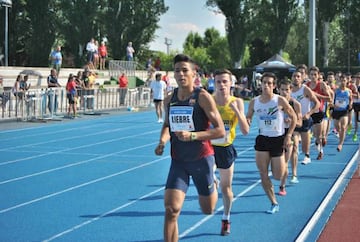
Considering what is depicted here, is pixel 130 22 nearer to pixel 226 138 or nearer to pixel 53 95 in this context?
pixel 53 95

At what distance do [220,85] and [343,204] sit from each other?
267 cm

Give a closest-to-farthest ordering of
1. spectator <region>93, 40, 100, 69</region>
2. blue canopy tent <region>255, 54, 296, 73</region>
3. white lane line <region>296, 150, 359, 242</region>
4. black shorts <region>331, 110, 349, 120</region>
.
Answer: white lane line <region>296, 150, 359, 242</region>, black shorts <region>331, 110, 349, 120</region>, spectator <region>93, 40, 100, 69</region>, blue canopy tent <region>255, 54, 296, 73</region>

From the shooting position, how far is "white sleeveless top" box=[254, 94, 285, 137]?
778 cm

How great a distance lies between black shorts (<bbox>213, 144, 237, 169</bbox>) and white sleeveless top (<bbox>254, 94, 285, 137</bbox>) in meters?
1.14

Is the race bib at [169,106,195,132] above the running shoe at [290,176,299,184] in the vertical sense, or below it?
above

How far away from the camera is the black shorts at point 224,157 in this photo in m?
6.76

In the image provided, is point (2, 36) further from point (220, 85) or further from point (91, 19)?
point (220, 85)

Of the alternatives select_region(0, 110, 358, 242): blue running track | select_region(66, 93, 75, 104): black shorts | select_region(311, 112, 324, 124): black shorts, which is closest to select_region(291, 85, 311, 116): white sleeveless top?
select_region(0, 110, 358, 242): blue running track

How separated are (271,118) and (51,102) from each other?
52.7 ft

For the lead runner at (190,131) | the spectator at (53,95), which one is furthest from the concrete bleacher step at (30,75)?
the lead runner at (190,131)

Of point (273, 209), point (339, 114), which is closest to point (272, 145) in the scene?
point (273, 209)

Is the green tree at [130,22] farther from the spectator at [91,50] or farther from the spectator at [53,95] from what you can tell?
the spectator at [53,95]

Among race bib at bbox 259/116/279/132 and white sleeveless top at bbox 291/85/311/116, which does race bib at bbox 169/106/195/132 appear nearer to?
race bib at bbox 259/116/279/132

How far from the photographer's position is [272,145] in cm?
773
